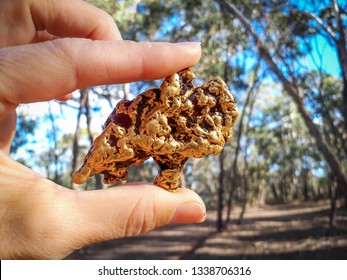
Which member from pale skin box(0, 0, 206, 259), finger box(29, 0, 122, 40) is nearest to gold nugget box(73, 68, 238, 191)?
pale skin box(0, 0, 206, 259)

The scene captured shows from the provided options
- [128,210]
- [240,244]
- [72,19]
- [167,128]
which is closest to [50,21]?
[72,19]

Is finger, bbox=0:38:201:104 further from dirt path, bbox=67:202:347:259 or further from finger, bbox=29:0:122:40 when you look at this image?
dirt path, bbox=67:202:347:259

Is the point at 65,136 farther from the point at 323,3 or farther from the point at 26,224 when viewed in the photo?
the point at 26,224

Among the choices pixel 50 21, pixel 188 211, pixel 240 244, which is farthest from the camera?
pixel 240 244

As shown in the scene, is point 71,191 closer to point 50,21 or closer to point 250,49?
point 50,21

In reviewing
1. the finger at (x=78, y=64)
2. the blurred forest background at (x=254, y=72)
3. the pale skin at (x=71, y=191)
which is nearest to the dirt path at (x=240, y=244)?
the blurred forest background at (x=254, y=72)
